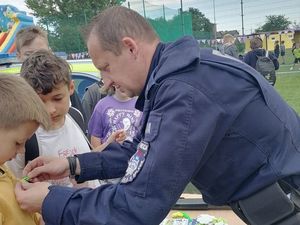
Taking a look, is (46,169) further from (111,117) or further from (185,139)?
(111,117)

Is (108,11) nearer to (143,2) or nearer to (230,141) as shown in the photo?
(230,141)

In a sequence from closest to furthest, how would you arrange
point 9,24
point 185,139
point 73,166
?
point 185,139 < point 73,166 < point 9,24

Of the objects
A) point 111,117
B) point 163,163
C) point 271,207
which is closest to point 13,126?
point 163,163

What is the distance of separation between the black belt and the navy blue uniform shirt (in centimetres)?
3

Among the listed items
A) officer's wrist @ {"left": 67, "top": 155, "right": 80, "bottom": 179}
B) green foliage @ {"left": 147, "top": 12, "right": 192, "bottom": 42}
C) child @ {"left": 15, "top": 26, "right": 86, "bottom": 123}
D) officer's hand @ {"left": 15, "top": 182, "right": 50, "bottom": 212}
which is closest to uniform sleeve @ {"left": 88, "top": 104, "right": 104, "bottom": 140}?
child @ {"left": 15, "top": 26, "right": 86, "bottom": 123}

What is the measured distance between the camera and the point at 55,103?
73.4 inches

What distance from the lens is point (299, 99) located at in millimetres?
9289

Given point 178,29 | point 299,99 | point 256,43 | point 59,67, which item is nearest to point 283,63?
point 178,29

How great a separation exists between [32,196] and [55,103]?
2.07ft

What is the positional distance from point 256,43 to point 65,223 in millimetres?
7377

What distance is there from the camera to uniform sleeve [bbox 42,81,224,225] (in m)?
1.16

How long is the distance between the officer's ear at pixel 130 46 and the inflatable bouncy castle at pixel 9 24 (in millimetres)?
6402

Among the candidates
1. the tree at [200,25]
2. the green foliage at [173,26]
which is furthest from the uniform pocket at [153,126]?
the tree at [200,25]

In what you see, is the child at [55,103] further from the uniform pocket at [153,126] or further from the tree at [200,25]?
the tree at [200,25]
